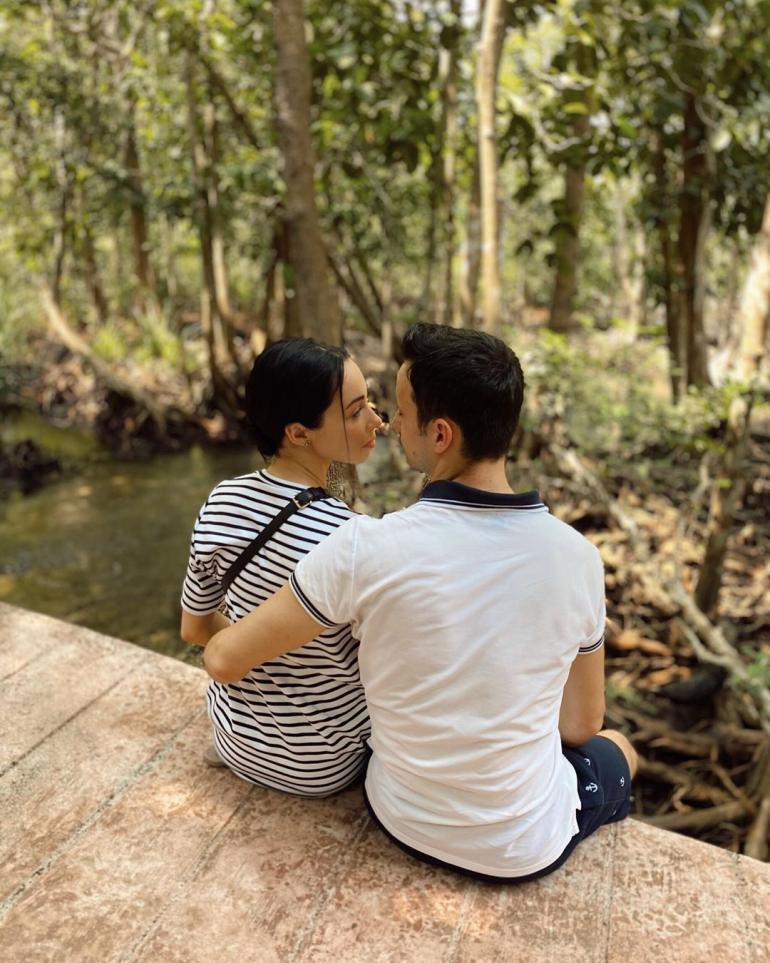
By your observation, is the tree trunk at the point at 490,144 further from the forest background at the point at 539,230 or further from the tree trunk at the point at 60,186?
the tree trunk at the point at 60,186

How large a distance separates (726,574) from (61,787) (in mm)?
4778

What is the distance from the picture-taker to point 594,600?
1474 mm

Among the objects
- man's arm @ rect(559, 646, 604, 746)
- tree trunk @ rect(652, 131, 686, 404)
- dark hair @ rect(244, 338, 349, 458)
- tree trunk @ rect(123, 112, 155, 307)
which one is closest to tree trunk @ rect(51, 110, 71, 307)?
tree trunk @ rect(123, 112, 155, 307)

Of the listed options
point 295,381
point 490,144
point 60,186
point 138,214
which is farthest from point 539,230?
point 138,214

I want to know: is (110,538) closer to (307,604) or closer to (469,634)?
(307,604)

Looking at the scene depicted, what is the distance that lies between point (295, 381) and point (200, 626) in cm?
66

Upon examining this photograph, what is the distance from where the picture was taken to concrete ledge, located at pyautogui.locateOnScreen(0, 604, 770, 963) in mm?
1552

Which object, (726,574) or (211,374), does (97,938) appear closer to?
(726,574)

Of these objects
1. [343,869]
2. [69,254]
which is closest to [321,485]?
[343,869]

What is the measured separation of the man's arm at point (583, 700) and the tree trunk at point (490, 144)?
2.76 m

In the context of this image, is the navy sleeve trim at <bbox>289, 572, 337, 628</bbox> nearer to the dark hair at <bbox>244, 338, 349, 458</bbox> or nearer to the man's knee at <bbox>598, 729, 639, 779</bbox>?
the dark hair at <bbox>244, 338, 349, 458</bbox>

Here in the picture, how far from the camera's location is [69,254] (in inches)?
566

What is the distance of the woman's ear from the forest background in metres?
1.71

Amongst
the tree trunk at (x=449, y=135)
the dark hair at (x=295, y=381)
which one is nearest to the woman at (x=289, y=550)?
the dark hair at (x=295, y=381)
